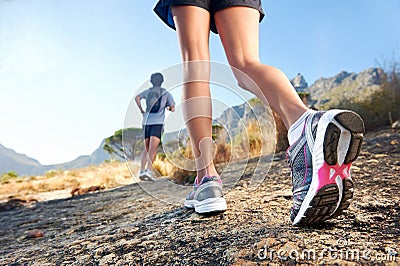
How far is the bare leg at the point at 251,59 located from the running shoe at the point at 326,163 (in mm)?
128

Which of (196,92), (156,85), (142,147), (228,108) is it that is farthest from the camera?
(142,147)

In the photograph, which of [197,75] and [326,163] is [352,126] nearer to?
[326,163]

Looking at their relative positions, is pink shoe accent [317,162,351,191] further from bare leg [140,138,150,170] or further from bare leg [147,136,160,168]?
bare leg [140,138,150,170]

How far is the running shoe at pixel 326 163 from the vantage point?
0.81m

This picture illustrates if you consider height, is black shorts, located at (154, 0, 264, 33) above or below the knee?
above

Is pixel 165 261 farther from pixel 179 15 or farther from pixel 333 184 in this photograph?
pixel 179 15

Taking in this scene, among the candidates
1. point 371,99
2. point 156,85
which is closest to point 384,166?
point 156,85

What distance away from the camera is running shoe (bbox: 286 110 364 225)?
0.81m

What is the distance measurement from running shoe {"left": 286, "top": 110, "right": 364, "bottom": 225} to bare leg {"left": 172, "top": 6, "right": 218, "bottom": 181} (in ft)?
1.62

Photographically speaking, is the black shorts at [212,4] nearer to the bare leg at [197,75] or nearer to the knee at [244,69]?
the bare leg at [197,75]

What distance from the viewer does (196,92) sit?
131cm

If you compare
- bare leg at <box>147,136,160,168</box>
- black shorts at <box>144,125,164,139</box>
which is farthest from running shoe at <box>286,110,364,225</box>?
bare leg at <box>147,136,160,168</box>

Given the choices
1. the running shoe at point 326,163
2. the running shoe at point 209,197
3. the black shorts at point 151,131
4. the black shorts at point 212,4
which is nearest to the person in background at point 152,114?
the black shorts at point 151,131

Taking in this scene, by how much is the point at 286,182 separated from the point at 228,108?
0.58 meters
